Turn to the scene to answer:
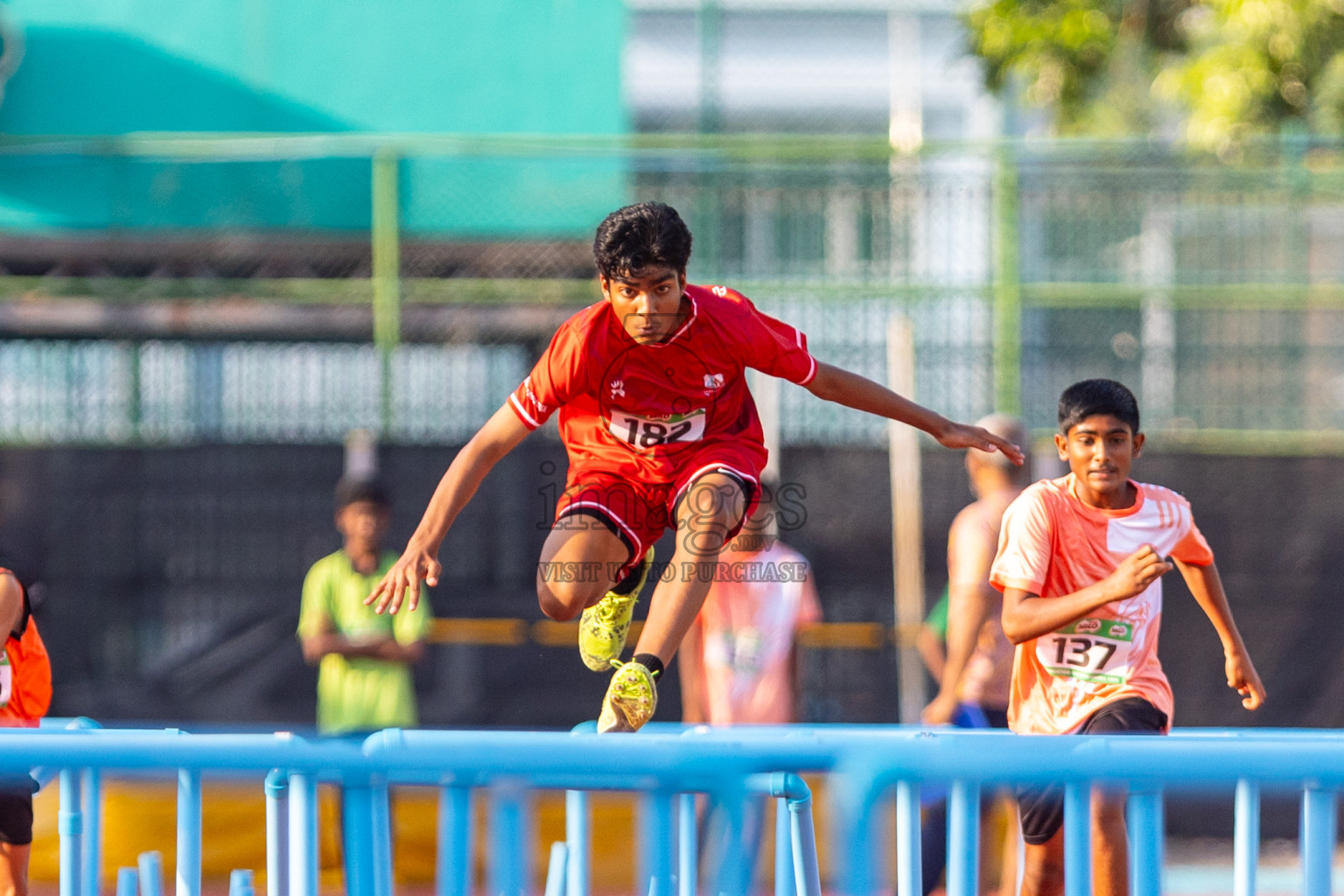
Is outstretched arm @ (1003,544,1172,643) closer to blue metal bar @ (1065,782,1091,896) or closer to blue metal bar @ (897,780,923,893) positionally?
blue metal bar @ (897,780,923,893)

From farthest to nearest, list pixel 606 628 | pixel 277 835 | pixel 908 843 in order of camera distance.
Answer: pixel 606 628 < pixel 277 835 < pixel 908 843

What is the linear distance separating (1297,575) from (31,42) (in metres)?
9.68

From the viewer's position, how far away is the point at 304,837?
305 centimetres

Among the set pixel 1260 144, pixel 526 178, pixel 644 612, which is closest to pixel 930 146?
pixel 1260 144

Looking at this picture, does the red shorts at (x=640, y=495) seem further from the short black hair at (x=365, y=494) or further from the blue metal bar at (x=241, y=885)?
the short black hair at (x=365, y=494)

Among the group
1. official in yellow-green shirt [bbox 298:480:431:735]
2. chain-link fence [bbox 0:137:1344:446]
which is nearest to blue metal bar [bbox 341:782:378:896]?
official in yellow-green shirt [bbox 298:480:431:735]

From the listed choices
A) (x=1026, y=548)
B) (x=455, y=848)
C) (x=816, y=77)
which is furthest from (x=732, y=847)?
(x=816, y=77)

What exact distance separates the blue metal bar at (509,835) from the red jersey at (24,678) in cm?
248

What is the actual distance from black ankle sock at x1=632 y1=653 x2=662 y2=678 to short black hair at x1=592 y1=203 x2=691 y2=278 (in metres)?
1.07

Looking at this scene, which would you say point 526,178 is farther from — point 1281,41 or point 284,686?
point 1281,41

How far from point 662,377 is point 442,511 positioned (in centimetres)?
77

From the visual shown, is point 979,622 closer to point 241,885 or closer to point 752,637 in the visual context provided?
point 752,637

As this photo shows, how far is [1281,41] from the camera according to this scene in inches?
319

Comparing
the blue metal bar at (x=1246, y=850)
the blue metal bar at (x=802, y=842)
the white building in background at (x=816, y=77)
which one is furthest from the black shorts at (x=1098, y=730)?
the white building in background at (x=816, y=77)
